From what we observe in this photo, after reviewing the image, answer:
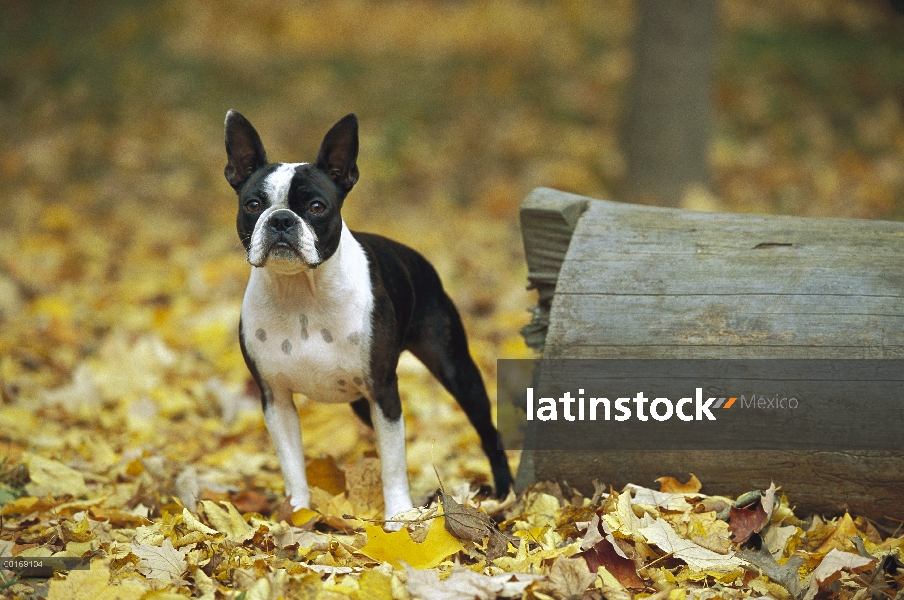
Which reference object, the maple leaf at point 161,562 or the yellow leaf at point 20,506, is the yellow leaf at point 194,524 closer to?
the maple leaf at point 161,562

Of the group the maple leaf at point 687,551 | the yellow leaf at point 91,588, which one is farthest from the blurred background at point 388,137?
the yellow leaf at point 91,588

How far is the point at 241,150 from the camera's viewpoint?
3.56 m

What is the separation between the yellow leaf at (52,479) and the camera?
12.9 ft

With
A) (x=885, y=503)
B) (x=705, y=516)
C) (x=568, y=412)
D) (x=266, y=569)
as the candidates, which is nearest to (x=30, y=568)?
(x=266, y=569)

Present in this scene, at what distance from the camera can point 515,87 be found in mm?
11016

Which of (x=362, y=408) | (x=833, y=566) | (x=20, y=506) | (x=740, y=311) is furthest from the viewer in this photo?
(x=362, y=408)

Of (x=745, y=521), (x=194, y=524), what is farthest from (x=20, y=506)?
(x=745, y=521)

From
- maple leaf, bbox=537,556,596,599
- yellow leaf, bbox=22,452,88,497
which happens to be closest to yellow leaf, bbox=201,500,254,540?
yellow leaf, bbox=22,452,88,497

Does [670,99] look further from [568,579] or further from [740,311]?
[568,579]

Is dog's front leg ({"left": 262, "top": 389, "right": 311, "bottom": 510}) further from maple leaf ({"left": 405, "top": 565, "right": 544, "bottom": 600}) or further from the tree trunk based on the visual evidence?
the tree trunk

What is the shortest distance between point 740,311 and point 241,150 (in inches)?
80.2

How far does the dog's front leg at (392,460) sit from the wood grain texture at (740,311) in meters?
0.54

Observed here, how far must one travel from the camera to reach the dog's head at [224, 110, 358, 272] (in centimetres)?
325

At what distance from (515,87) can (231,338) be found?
19.5 feet
